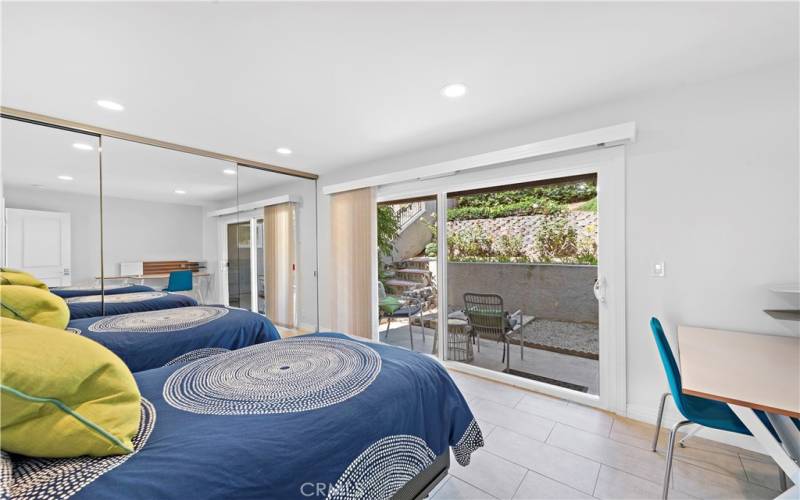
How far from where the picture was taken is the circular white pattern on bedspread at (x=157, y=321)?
2.22m

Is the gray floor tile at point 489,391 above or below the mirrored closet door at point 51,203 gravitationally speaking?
below

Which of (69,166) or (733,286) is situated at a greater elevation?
(69,166)

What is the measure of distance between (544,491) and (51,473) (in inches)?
78.5

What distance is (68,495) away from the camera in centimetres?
72

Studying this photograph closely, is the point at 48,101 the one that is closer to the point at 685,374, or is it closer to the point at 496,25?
the point at 496,25

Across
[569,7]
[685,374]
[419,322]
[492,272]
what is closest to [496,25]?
[569,7]

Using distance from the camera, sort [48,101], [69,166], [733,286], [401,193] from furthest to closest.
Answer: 1. [401,193]
2. [69,166]
3. [48,101]
4. [733,286]

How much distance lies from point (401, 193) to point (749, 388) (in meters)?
3.15

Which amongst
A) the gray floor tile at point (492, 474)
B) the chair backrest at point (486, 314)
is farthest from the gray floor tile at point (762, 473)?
the chair backrest at point (486, 314)

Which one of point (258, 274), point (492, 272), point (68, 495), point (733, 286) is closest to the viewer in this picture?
point (68, 495)

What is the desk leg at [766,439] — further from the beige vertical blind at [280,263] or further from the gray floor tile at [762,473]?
the beige vertical blind at [280,263]

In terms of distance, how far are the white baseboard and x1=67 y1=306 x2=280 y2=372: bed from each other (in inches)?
112

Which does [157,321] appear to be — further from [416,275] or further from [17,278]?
[416,275]

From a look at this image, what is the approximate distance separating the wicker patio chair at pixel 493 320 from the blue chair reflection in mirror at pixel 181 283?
284 centimetres
